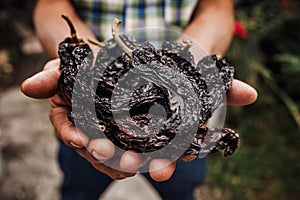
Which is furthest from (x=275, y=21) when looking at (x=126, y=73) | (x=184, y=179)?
(x=126, y=73)

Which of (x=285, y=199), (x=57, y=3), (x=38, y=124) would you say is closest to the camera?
(x=57, y=3)

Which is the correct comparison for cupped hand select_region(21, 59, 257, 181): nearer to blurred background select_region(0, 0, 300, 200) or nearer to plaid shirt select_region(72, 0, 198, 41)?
plaid shirt select_region(72, 0, 198, 41)

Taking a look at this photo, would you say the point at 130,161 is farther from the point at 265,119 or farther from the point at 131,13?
the point at 265,119

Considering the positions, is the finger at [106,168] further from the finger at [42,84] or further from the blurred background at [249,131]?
the blurred background at [249,131]

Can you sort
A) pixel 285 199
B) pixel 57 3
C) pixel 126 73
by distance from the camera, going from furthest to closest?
pixel 285 199 → pixel 57 3 → pixel 126 73

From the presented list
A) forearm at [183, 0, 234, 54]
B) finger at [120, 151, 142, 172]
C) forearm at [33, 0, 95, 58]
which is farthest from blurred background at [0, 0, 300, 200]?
finger at [120, 151, 142, 172]

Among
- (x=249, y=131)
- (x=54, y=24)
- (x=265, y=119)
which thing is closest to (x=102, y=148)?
(x=54, y=24)

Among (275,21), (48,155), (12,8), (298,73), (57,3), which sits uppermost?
(57,3)

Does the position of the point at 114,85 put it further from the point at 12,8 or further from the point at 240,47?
the point at 12,8
